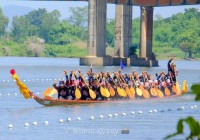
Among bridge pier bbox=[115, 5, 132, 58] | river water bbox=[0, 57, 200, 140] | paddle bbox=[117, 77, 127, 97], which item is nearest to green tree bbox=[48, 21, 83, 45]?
bridge pier bbox=[115, 5, 132, 58]

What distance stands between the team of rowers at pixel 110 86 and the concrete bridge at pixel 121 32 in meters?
48.0

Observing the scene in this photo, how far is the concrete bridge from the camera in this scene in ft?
299

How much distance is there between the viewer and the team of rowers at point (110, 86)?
116ft

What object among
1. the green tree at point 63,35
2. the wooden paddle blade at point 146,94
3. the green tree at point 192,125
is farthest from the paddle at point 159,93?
the green tree at point 63,35

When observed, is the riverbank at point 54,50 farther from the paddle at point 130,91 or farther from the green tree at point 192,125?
the green tree at point 192,125

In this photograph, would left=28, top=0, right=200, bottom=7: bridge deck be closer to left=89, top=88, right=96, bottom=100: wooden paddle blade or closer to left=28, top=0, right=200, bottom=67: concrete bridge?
left=28, top=0, right=200, bottom=67: concrete bridge

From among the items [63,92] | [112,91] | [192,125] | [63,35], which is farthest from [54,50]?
[192,125]

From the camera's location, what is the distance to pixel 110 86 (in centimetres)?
3725

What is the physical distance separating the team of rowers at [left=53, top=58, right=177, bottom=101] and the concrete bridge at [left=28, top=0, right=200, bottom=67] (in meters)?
48.0

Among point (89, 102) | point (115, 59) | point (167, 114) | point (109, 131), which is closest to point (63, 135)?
point (109, 131)

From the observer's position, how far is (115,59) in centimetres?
9831

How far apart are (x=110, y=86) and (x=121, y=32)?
6592 cm

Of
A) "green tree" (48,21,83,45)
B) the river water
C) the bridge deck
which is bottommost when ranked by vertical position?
the river water

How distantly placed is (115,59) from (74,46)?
3201 inches
